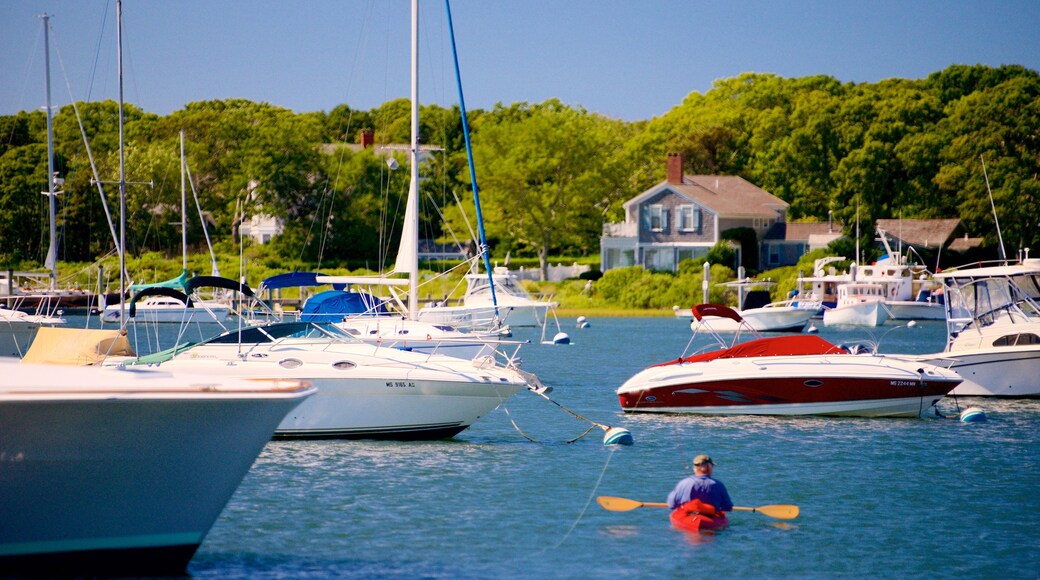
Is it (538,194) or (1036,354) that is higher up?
(538,194)

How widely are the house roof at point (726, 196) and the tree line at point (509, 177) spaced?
4.05 meters

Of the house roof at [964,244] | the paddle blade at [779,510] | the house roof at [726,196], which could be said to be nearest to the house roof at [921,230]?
the house roof at [964,244]

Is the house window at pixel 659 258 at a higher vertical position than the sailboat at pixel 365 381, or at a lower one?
higher

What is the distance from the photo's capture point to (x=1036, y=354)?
100.0ft

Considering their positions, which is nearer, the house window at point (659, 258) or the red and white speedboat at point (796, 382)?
the red and white speedboat at point (796, 382)

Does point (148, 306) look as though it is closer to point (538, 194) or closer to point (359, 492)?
point (538, 194)

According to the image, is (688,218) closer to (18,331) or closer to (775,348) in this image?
(18,331)

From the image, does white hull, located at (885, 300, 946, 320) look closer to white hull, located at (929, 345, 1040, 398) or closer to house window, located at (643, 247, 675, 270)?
house window, located at (643, 247, 675, 270)

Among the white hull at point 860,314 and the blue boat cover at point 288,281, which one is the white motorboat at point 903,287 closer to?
the white hull at point 860,314

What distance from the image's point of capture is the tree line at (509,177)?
86125mm

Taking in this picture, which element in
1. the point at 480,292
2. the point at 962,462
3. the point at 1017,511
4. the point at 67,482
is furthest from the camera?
the point at 480,292

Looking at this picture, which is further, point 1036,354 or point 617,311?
point 617,311

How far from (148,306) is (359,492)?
1998 inches

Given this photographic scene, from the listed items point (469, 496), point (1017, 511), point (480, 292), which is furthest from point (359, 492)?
point (480, 292)
